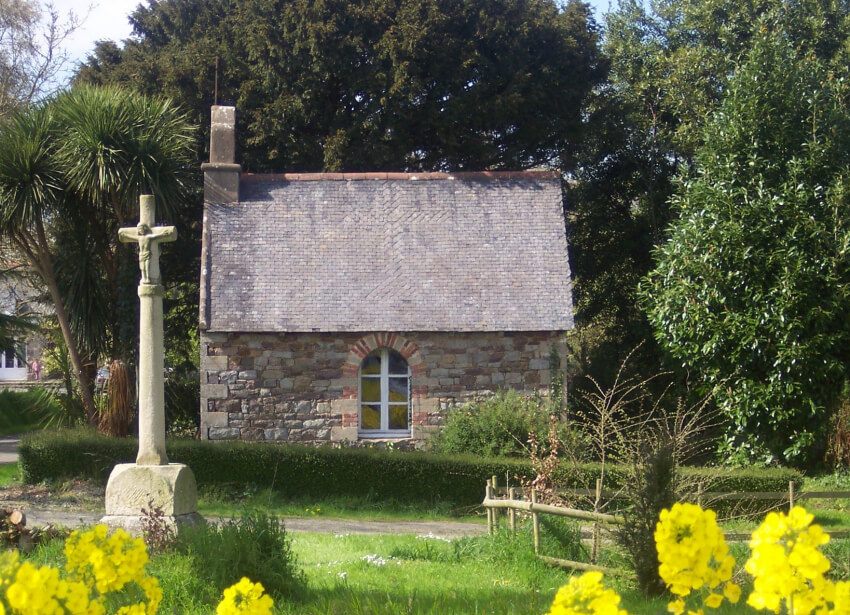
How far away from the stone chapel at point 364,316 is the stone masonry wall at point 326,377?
20 millimetres

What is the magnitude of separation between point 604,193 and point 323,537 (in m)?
17.3

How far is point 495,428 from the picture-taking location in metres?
18.1

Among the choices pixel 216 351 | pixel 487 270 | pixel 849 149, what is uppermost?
A: pixel 849 149

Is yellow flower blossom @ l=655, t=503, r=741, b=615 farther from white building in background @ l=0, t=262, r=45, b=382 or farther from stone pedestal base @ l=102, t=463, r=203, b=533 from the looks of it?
white building in background @ l=0, t=262, r=45, b=382

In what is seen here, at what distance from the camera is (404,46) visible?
25.0 metres

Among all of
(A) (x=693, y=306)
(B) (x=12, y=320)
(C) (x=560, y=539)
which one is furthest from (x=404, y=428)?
(C) (x=560, y=539)

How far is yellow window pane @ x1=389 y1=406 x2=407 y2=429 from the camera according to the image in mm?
20016

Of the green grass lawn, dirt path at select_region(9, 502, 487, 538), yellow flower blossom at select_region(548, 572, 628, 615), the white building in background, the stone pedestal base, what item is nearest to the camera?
yellow flower blossom at select_region(548, 572, 628, 615)

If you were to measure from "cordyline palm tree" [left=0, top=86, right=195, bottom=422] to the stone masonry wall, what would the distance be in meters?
3.53

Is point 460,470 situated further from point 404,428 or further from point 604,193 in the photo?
point 604,193

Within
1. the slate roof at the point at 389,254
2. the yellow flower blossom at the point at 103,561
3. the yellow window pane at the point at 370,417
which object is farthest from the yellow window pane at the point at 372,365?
the yellow flower blossom at the point at 103,561

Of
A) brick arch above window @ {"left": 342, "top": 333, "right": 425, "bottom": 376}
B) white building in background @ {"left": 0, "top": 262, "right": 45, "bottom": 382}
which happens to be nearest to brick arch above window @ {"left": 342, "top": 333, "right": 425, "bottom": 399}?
brick arch above window @ {"left": 342, "top": 333, "right": 425, "bottom": 376}

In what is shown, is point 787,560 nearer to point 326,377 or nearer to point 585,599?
point 585,599

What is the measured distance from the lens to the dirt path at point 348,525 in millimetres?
14328
